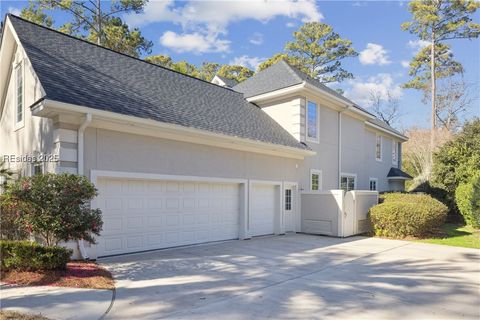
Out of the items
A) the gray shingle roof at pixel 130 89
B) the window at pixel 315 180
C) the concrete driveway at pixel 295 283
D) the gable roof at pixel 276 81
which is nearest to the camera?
the concrete driveway at pixel 295 283

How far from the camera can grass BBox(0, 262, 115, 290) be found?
607 cm

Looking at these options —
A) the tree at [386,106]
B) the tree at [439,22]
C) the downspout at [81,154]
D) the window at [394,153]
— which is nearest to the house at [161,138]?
the downspout at [81,154]

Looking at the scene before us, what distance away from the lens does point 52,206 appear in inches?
253

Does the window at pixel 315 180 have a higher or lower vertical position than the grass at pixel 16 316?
higher

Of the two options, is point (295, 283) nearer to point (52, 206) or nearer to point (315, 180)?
point (52, 206)

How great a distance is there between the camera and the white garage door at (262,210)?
12805 mm

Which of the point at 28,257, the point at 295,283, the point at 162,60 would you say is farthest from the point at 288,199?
the point at 162,60

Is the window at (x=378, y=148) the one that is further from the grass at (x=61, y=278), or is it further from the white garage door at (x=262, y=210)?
the grass at (x=61, y=278)

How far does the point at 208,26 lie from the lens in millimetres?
18625

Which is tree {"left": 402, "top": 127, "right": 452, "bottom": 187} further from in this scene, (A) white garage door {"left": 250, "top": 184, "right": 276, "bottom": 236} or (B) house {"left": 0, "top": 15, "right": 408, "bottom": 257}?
(A) white garage door {"left": 250, "top": 184, "right": 276, "bottom": 236}

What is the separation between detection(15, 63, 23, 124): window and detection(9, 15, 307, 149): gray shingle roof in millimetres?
1429

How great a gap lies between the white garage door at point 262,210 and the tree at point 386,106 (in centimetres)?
3056

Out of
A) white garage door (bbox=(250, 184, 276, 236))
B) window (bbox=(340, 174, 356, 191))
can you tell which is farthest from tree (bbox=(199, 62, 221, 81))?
white garage door (bbox=(250, 184, 276, 236))

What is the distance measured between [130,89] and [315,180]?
9.33 metres
